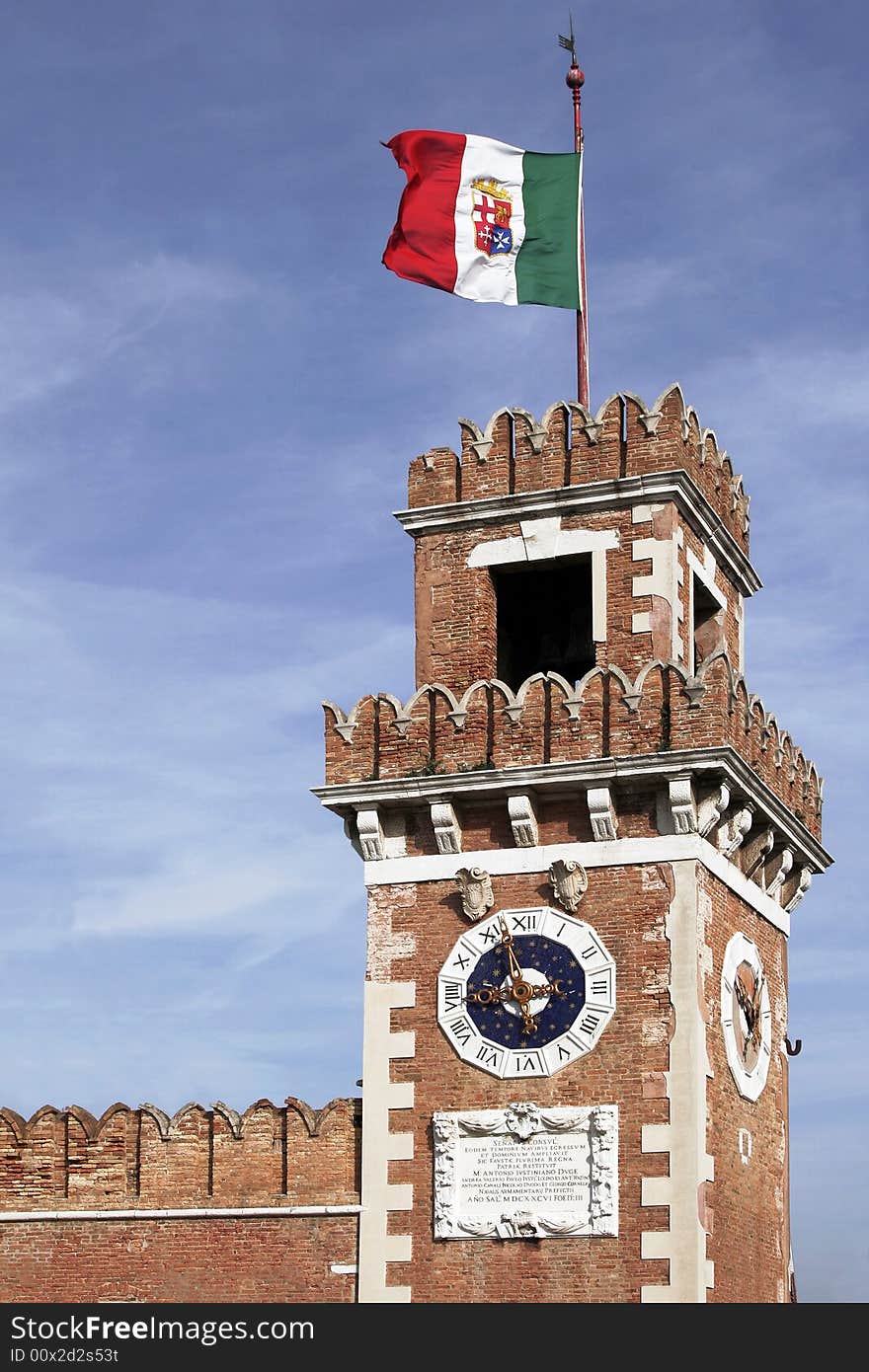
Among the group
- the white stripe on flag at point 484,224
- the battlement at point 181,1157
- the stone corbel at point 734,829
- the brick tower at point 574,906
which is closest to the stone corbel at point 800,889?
the brick tower at point 574,906

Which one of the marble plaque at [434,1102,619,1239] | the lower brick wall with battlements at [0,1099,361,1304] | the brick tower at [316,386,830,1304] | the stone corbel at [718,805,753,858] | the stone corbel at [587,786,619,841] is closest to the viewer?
the marble plaque at [434,1102,619,1239]

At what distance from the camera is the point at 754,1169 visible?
3047cm

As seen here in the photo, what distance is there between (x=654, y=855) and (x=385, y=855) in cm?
360

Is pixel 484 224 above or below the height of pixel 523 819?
above

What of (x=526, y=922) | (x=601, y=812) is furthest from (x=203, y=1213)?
(x=601, y=812)

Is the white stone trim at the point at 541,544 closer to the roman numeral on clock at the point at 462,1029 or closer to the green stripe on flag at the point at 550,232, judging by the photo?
the green stripe on flag at the point at 550,232

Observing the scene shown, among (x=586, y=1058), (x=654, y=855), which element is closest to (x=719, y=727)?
(x=654, y=855)

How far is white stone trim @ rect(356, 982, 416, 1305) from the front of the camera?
2919 centimetres

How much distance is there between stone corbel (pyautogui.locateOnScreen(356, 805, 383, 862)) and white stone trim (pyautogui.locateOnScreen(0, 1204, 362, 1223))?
4.41 meters

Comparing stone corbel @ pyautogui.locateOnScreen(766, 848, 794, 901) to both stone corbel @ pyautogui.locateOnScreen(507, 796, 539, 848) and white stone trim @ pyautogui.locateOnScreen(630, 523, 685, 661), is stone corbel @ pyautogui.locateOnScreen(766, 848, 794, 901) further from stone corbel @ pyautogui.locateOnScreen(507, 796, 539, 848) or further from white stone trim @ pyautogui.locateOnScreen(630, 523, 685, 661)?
stone corbel @ pyautogui.locateOnScreen(507, 796, 539, 848)

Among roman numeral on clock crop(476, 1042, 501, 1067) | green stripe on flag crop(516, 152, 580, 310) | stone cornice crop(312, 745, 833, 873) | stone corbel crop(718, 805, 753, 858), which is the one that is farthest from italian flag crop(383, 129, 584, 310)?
roman numeral on clock crop(476, 1042, 501, 1067)

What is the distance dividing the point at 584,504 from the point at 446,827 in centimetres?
476

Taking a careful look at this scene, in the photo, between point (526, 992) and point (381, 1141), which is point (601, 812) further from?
point (381, 1141)

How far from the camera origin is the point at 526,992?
29.4m
